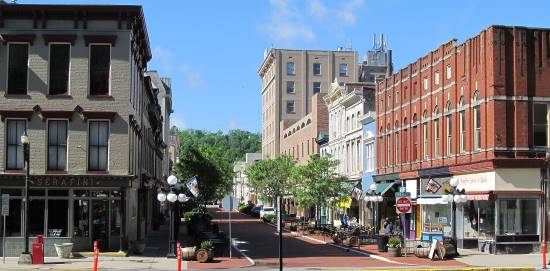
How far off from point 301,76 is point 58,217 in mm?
86181

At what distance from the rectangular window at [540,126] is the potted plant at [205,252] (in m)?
16.7

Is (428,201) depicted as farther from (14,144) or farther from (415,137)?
(14,144)

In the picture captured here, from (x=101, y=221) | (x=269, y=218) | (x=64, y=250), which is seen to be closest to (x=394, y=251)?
(x=101, y=221)

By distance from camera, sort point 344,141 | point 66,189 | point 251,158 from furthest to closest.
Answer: point 251,158 → point 344,141 → point 66,189

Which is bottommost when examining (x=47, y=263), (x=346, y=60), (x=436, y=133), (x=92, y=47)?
(x=47, y=263)

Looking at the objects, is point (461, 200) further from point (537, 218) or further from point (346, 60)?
point (346, 60)

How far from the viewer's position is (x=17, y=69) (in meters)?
34.6

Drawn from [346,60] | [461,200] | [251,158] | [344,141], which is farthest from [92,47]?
[251,158]

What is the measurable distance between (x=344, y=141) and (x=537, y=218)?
107ft

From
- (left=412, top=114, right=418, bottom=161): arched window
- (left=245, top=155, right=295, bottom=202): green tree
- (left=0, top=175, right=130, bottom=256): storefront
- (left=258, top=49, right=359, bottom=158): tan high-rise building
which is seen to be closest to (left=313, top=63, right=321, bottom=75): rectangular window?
(left=258, top=49, right=359, bottom=158): tan high-rise building

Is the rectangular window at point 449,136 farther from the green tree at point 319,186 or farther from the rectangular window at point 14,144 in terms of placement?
the rectangular window at point 14,144

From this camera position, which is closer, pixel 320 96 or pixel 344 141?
pixel 344 141

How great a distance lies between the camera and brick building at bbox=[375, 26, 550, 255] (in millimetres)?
36938

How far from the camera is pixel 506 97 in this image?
122ft
